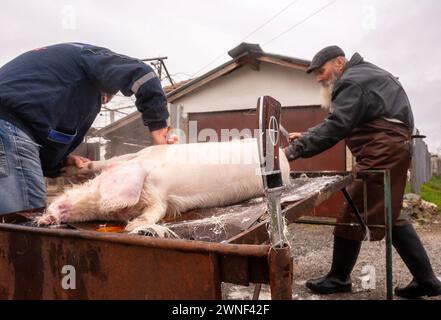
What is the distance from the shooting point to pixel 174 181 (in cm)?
190

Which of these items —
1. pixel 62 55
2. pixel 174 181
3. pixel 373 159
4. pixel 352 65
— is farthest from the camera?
pixel 352 65

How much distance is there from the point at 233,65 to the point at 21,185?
6.50 metres

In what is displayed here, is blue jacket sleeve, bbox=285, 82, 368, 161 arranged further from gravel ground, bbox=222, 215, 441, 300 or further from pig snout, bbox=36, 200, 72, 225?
pig snout, bbox=36, 200, 72, 225

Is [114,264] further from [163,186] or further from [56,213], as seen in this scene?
[163,186]

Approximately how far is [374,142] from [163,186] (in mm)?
1952

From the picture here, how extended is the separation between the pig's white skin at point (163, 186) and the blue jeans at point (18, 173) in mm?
211

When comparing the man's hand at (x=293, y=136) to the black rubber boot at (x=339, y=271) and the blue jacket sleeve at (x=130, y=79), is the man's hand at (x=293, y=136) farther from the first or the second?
the blue jacket sleeve at (x=130, y=79)

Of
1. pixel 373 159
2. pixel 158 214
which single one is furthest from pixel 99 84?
pixel 373 159

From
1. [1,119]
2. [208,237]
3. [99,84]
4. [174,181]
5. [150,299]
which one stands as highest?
[99,84]

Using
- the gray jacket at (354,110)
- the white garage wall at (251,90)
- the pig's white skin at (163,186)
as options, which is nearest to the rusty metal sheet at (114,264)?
the pig's white skin at (163,186)

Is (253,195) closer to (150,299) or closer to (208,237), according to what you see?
(208,237)

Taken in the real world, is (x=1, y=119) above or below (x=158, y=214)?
above

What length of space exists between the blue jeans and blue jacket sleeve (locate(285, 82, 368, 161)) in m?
1.82

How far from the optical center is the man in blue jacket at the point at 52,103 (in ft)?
5.86
